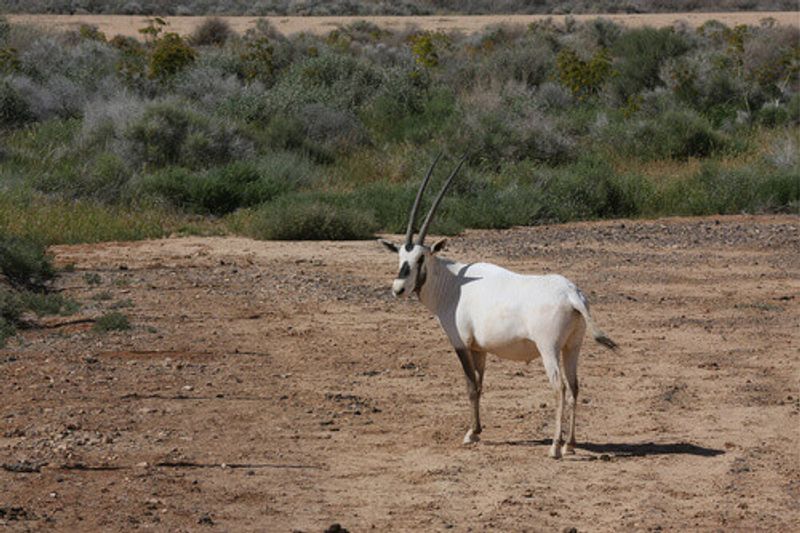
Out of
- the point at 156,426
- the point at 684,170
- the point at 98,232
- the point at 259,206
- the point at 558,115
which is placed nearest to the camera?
the point at 156,426

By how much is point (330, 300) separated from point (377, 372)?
3.50 metres

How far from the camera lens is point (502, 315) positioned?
31.5 feet

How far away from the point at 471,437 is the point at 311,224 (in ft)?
35.1

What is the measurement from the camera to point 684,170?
26.1 meters

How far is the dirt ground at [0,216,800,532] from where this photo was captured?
838cm

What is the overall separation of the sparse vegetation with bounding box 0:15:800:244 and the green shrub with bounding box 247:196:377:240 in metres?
0.03

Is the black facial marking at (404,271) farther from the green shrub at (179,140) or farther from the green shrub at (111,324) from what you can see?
the green shrub at (179,140)

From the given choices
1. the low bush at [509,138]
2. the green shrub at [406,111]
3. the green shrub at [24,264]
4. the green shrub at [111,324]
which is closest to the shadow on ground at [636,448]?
the green shrub at [111,324]

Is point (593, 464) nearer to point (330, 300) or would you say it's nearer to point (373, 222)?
point (330, 300)

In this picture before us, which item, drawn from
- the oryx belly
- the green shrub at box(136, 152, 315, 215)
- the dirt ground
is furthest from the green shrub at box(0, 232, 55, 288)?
the oryx belly

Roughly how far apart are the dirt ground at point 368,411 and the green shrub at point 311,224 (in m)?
2.17

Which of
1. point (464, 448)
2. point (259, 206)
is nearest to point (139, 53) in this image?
point (259, 206)

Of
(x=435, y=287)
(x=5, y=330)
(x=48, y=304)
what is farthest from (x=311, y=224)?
(x=435, y=287)

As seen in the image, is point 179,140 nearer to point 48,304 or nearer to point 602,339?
point 48,304
